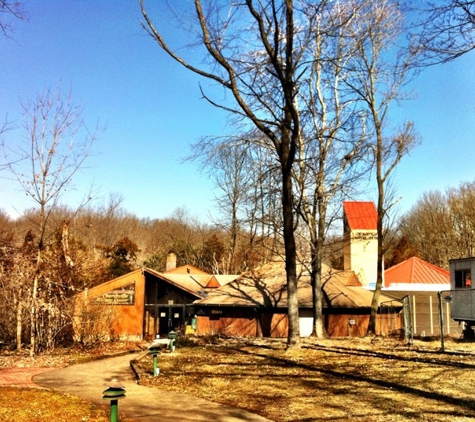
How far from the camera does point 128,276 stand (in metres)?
28.1

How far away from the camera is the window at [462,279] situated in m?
23.6

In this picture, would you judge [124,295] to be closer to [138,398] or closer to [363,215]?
[138,398]

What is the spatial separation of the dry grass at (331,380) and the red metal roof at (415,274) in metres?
27.7

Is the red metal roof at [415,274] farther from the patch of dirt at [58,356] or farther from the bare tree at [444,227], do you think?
the patch of dirt at [58,356]

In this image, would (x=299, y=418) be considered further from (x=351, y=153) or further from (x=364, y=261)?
(x=364, y=261)

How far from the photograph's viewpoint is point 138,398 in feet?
28.7

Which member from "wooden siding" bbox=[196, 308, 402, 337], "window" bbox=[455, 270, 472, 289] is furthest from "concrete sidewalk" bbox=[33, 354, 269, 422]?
"window" bbox=[455, 270, 472, 289]

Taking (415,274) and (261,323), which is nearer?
(261,323)

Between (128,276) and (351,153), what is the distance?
14.6 meters

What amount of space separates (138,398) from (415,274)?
121 ft

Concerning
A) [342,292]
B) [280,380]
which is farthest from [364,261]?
[280,380]

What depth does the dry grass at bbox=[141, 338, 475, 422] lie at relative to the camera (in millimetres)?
7164

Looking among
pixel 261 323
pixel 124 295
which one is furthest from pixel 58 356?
pixel 261 323

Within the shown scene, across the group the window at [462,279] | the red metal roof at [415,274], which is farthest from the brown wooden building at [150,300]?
the red metal roof at [415,274]
